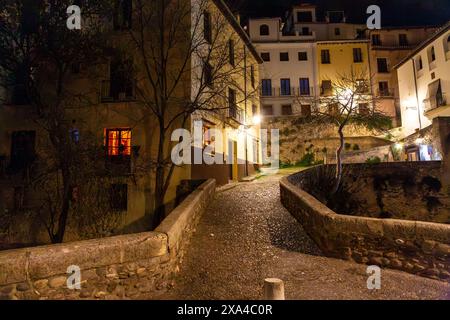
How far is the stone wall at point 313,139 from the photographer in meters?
27.7

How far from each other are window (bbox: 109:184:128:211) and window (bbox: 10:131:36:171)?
4.35m

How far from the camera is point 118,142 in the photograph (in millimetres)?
13438

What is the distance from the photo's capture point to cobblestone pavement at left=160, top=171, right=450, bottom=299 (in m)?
4.91

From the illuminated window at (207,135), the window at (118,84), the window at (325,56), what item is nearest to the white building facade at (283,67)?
the window at (325,56)

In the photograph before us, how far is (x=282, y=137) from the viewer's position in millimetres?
29609

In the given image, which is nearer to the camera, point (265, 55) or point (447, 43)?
point (447, 43)

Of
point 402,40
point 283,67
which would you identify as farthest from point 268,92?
point 402,40

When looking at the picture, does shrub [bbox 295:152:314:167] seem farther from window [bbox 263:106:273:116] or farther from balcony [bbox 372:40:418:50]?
balcony [bbox 372:40:418:50]

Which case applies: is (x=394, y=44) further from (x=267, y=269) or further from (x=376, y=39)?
(x=267, y=269)

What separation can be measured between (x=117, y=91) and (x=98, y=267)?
10965 mm

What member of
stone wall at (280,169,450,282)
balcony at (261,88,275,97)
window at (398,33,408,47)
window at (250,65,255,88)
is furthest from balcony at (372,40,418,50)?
stone wall at (280,169,450,282)

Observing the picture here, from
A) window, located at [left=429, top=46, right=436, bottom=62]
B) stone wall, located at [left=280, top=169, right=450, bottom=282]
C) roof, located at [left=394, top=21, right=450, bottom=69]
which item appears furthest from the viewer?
window, located at [left=429, top=46, right=436, bottom=62]
